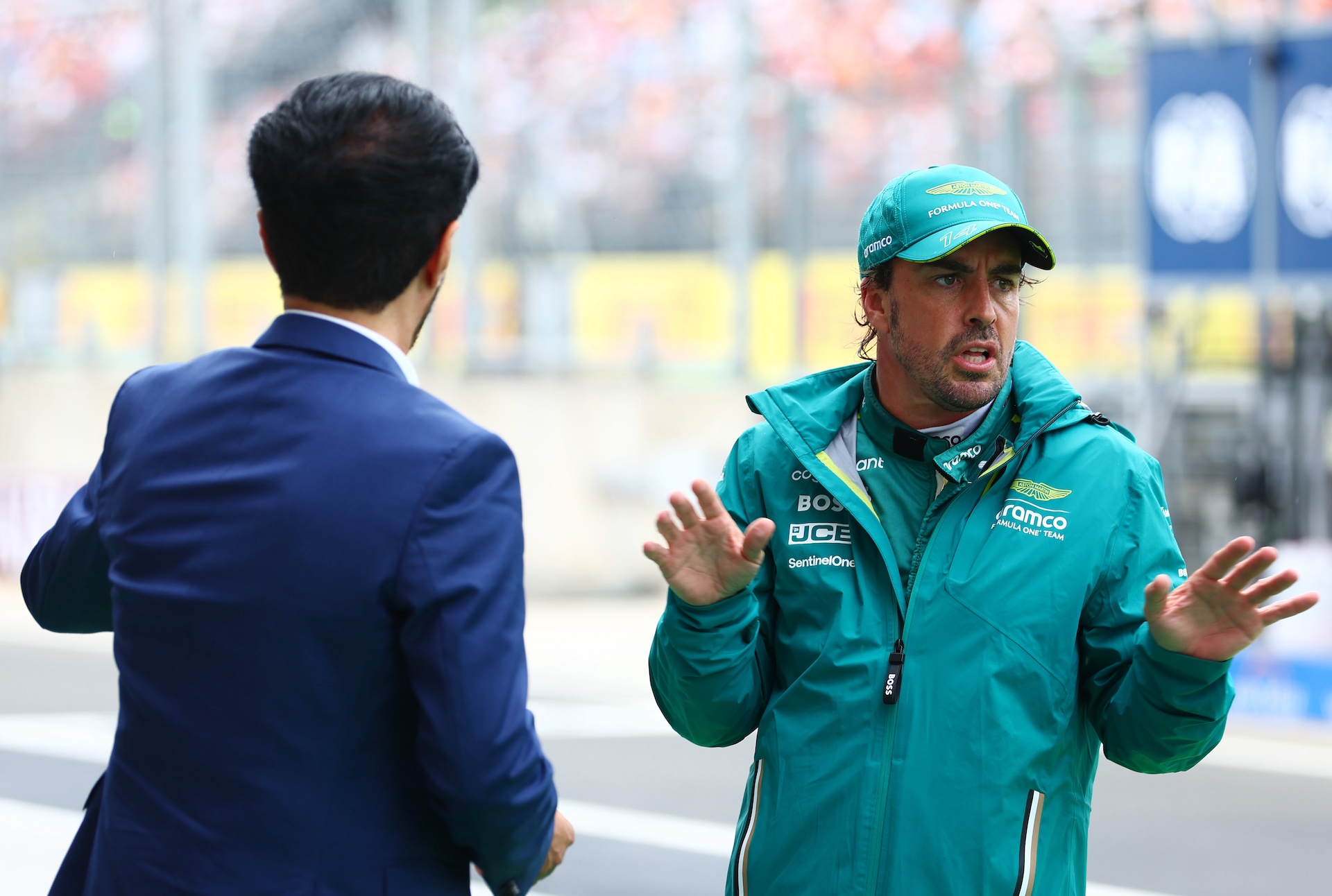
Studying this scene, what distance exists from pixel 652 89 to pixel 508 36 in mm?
1354

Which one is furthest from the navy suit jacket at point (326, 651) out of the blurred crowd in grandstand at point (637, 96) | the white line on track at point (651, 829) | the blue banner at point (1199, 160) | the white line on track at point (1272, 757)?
the blurred crowd in grandstand at point (637, 96)

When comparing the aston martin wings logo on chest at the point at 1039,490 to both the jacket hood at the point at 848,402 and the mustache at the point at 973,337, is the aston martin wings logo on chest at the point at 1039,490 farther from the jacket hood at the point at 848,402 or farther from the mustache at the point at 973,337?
the mustache at the point at 973,337

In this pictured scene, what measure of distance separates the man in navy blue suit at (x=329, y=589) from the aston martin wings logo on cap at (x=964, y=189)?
0.89 m

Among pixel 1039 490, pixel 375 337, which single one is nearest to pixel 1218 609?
pixel 1039 490

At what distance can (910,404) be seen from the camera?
2.70m

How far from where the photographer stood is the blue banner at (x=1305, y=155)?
30.0 ft

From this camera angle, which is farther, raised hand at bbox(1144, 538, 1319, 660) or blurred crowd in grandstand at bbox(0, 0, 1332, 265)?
blurred crowd in grandstand at bbox(0, 0, 1332, 265)

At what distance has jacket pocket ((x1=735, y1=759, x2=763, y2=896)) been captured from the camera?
255 cm

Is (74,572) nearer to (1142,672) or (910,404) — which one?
(910,404)

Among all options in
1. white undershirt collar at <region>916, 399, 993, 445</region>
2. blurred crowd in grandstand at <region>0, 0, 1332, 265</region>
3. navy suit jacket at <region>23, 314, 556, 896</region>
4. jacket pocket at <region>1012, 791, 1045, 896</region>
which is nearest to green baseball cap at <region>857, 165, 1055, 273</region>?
white undershirt collar at <region>916, 399, 993, 445</region>

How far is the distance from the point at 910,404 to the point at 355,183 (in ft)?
3.60

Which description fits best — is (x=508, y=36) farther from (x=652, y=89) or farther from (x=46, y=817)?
(x=46, y=817)

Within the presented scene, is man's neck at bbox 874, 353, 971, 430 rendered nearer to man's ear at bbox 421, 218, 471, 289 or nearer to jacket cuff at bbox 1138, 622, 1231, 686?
jacket cuff at bbox 1138, 622, 1231, 686

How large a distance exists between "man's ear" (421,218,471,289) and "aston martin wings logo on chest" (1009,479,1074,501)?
987mm
